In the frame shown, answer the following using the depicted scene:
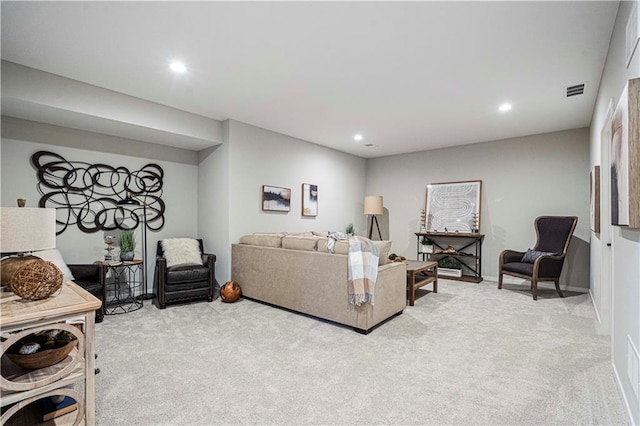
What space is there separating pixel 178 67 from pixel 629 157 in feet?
11.3

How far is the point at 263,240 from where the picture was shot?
169 inches

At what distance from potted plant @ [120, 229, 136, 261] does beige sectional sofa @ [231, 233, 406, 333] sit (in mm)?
1390

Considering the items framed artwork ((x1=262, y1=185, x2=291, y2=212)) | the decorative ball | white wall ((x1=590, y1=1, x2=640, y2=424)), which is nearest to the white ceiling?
white wall ((x1=590, y1=1, x2=640, y2=424))

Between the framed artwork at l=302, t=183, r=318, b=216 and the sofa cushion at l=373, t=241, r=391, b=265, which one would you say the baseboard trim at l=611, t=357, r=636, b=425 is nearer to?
the sofa cushion at l=373, t=241, r=391, b=265

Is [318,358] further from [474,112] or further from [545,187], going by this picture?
[545,187]

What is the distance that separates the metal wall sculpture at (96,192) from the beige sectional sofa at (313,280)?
5.34 feet

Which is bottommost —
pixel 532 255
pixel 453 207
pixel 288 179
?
pixel 532 255

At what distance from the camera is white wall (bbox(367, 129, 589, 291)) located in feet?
16.7

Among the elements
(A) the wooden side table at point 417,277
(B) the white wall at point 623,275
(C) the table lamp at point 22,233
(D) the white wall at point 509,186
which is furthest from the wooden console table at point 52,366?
(D) the white wall at point 509,186

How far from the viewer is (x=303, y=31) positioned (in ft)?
8.11

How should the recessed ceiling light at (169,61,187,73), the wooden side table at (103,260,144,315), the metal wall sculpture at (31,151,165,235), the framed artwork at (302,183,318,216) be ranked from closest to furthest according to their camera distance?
the recessed ceiling light at (169,61,187,73), the metal wall sculpture at (31,151,165,235), the wooden side table at (103,260,144,315), the framed artwork at (302,183,318,216)

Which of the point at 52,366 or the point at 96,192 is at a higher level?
the point at 96,192

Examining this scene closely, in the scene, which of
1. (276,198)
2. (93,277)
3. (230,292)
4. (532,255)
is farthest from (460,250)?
(93,277)

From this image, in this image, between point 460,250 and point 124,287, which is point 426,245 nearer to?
point 460,250
